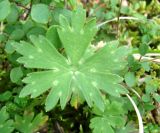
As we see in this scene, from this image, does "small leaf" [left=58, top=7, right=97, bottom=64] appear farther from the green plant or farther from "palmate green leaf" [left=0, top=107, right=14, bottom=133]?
"palmate green leaf" [left=0, top=107, right=14, bottom=133]

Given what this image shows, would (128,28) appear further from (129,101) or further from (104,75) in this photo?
(104,75)

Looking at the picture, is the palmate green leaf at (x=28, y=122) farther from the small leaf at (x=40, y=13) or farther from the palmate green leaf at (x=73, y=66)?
the small leaf at (x=40, y=13)

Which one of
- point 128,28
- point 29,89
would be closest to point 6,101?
point 29,89

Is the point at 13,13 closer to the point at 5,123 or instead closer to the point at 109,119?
the point at 5,123

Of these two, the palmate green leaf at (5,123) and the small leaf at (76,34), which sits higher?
the small leaf at (76,34)

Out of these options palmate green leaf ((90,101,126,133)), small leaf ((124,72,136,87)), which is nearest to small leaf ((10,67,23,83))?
palmate green leaf ((90,101,126,133))

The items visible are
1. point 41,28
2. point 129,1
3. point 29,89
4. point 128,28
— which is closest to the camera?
point 29,89

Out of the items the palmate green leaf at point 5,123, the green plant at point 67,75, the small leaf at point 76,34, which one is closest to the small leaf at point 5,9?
the green plant at point 67,75
